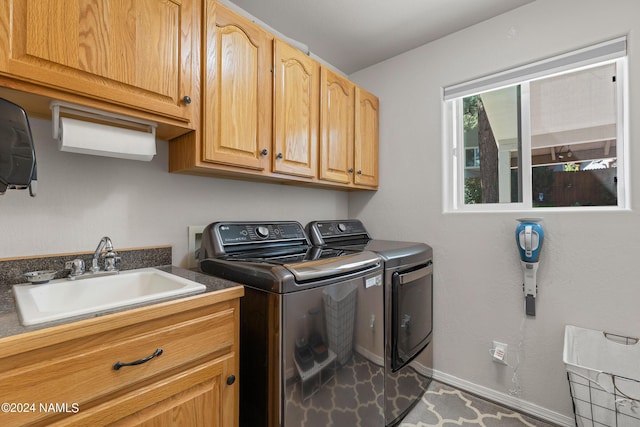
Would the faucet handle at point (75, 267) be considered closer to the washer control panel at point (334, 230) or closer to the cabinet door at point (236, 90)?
the cabinet door at point (236, 90)

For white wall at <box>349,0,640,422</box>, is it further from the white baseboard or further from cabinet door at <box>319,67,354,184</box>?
Result: cabinet door at <box>319,67,354,184</box>

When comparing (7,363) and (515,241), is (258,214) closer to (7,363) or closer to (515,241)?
(7,363)

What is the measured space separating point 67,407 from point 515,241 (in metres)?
2.15

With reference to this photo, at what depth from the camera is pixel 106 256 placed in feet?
4.11

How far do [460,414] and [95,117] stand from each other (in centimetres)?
240

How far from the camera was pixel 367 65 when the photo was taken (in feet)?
8.18

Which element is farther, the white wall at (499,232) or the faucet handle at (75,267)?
the white wall at (499,232)

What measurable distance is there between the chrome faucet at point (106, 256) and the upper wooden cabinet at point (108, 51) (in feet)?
1.88

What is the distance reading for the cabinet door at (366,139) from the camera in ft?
7.20

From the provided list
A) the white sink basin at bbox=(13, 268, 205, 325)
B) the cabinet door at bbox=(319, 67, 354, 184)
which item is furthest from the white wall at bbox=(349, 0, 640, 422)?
the white sink basin at bbox=(13, 268, 205, 325)

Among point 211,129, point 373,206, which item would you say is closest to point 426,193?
point 373,206

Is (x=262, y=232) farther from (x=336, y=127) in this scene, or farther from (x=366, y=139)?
(x=366, y=139)

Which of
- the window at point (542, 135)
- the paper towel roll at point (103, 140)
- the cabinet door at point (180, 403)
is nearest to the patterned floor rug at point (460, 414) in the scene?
the cabinet door at point (180, 403)

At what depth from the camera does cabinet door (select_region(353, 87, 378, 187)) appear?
2194mm
